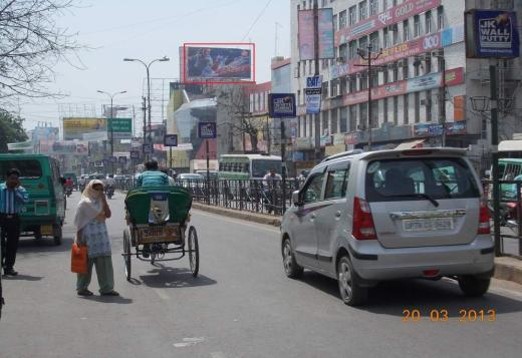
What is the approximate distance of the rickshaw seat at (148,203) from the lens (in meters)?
11.2

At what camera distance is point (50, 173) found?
1706 cm

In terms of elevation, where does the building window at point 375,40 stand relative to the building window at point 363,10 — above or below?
below

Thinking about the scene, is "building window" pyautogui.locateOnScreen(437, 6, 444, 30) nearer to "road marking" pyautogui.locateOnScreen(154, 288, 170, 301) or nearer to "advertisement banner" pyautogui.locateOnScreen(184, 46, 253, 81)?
"advertisement banner" pyautogui.locateOnScreen(184, 46, 253, 81)

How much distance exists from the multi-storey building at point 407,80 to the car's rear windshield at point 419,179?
34292 millimetres

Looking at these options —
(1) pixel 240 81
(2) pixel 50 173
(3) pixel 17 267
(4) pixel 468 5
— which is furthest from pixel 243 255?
(1) pixel 240 81

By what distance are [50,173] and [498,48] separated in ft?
34.1

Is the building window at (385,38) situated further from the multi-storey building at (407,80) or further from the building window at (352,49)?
the building window at (352,49)

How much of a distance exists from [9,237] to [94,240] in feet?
9.15

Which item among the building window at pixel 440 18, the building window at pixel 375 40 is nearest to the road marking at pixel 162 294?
the building window at pixel 440 18

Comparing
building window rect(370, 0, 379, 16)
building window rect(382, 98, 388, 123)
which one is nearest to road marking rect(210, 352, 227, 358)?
building window rect(382, 98, 388, 123)

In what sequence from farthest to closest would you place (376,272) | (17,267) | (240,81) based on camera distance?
(240,81) < (17,267) < (376,272)

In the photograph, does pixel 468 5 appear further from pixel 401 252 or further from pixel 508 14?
pixel 401 252

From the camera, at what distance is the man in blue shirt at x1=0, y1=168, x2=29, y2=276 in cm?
1215

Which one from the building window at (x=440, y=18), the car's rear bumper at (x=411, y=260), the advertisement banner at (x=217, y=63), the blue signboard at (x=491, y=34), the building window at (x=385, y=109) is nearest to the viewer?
the car's rear bumper at (x=411, y=260)
